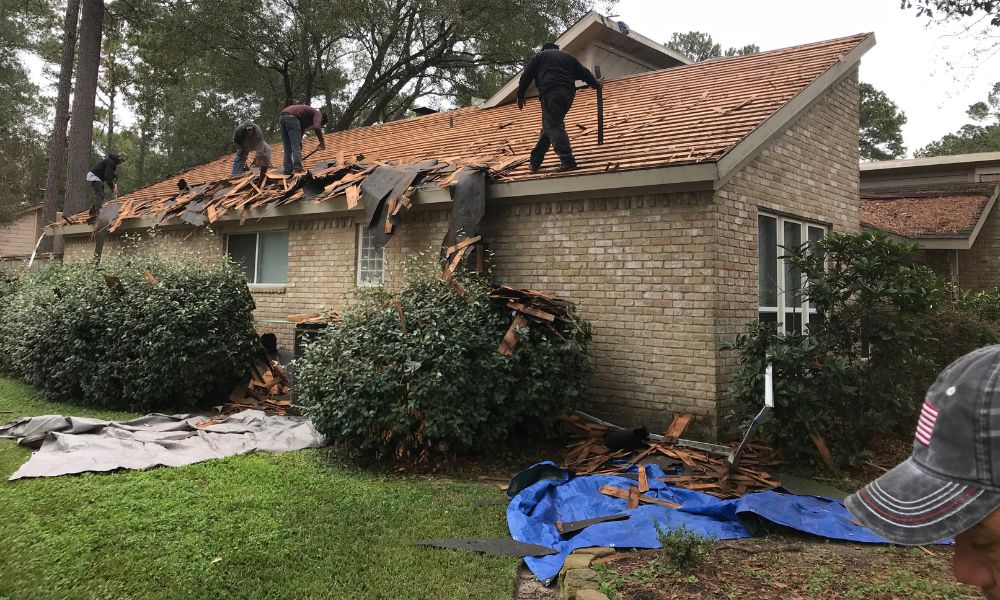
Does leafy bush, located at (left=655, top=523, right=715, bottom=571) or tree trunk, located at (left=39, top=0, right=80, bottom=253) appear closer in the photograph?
leafy bush, located at (left=655, top=523, right=715, bottom=571)

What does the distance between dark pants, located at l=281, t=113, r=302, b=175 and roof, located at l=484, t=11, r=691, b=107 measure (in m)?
4.52

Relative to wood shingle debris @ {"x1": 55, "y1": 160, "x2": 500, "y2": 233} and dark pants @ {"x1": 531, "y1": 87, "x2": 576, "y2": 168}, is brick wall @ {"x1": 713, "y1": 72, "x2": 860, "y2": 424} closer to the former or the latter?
dark pants @ {"x1": 531, "y1": 87, "x2": 576, "y2": 168}

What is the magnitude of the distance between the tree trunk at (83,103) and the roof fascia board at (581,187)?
Answer: 43.5 ft

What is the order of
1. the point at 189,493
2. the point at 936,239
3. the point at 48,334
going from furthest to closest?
the point at 936,239 → the point at 48,334 → the point at 189,493

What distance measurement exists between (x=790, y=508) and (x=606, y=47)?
11.2 m

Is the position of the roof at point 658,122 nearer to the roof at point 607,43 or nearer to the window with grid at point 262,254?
the roof at point 607,43

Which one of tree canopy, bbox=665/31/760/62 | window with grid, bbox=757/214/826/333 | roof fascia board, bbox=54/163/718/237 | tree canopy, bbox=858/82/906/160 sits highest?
tree canopy, bbox=665/31/760/62

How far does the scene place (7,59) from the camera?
33.3 metres

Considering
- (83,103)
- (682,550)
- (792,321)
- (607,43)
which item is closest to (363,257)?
(792,321)

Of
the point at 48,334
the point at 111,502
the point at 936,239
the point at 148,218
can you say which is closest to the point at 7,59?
the point at 148,218

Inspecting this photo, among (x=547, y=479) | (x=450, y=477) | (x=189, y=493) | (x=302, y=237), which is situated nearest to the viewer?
(x=189, y=493)

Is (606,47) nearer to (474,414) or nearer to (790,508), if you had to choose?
(474,414)

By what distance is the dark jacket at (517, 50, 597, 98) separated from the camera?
28.3ft

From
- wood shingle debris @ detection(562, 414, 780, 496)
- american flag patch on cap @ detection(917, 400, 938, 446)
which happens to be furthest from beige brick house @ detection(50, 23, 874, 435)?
american flag patch on cap @ detection(917, 400, 938, 446)
